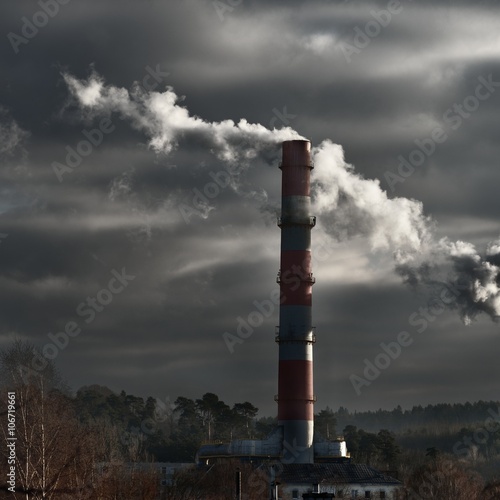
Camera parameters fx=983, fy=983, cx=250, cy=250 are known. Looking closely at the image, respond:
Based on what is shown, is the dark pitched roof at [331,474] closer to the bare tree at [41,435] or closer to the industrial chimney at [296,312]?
the industrial chimney at [296,312]

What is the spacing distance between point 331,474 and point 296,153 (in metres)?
25.7

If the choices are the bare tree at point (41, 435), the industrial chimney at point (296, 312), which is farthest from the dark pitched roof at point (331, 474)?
the bare tree at point (41, 435)

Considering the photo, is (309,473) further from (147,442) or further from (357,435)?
(147,442)

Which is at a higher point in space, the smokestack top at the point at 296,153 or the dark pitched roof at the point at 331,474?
the smokestack top at the point at 296,153

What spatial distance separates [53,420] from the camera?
218 ft

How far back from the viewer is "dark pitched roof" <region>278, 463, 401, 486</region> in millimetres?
75875

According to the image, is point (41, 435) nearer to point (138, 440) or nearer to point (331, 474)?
point (331, 474)

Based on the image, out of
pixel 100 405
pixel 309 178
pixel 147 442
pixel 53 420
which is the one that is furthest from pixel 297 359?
pixel 100 405

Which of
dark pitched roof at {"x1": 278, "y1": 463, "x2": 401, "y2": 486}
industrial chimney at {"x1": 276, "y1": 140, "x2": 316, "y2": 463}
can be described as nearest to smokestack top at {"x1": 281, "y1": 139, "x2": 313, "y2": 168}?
industrial chimney at {"x1": 276, "y1": 140, "x2": 316, "y2": 463}

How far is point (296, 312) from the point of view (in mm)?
75750

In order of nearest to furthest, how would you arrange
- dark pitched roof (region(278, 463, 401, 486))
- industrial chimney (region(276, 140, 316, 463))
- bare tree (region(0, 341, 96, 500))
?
bare tree (region(0, 341, 96, 500)), industrial chimney (region(276, 140, 316, 463)), dark pitched roof (region(278, 463, 401, 486))

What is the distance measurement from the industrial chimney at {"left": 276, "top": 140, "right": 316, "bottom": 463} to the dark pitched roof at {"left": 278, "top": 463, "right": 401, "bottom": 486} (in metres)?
0.83

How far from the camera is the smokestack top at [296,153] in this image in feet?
255

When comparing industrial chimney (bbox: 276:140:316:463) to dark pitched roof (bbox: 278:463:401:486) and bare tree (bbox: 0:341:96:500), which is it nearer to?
dark pitched roof (bbox: 278:463:401:486)
